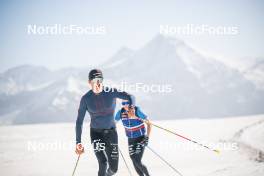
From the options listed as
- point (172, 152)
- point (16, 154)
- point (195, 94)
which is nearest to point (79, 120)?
point (172, 152)

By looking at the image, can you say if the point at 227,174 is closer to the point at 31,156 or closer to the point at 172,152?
the point at 172,152

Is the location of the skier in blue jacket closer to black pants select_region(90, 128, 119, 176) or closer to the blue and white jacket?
the blue and white jacket

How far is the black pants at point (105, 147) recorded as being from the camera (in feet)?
19.7

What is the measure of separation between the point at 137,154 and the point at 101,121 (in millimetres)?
1294

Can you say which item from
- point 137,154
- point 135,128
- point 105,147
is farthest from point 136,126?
point 105,147

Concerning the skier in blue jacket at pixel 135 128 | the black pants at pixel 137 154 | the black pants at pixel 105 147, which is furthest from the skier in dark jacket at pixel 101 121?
the skier in blue jacket at pixel 135 128

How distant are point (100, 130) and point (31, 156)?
44.4 feet

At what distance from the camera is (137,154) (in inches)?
268

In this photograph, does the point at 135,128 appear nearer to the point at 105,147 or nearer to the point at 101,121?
the point at 105,147

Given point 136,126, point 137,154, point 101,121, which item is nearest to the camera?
point 101,121

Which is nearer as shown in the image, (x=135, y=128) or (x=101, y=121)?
(x=101, y=121)

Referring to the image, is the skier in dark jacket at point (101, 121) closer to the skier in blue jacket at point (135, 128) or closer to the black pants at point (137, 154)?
the black pants at point (137, 154)

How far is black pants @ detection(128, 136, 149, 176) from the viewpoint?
22.2 ft

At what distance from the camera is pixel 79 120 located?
19.7 feet
